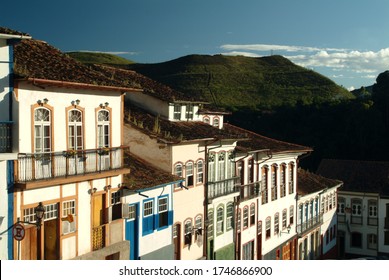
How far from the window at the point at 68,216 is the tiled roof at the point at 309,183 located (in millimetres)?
15734

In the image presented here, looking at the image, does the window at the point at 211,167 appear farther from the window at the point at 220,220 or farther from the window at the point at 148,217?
the window at the point at 148,217

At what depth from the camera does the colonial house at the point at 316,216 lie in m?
26.3

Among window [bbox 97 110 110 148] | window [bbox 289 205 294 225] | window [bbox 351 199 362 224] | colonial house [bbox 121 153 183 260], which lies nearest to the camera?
window [bbox 97 110 110 148]

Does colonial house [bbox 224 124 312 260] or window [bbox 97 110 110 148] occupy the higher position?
window [bbox 97 110 110 148]

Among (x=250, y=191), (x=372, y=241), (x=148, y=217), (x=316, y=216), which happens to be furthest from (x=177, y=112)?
(x=372, y=241)

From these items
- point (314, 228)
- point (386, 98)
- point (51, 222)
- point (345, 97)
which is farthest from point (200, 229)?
point (345, 97)

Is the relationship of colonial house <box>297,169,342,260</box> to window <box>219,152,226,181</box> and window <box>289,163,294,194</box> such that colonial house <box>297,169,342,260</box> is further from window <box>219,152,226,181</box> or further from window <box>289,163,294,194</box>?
window <box>219,152,226,181</box>

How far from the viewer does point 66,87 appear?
36.3ft

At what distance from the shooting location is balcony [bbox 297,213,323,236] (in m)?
25.9

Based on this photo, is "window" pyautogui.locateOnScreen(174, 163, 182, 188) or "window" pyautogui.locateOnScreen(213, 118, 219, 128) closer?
"window" pyautogui.locateOnScreen(174, 163, 182, 188)

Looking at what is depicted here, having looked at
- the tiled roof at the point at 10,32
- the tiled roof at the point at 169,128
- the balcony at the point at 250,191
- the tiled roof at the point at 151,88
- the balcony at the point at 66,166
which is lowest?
the balcony at the point at 250,191

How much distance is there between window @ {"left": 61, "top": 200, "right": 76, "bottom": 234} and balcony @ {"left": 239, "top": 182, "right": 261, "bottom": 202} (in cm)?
898

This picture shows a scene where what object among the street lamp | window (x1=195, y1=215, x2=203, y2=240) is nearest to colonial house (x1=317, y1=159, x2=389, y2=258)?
window (x1=195, y1=215, x2=203, y2=240)

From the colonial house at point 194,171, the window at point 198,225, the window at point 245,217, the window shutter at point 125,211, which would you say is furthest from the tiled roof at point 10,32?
the window at point 245,217
